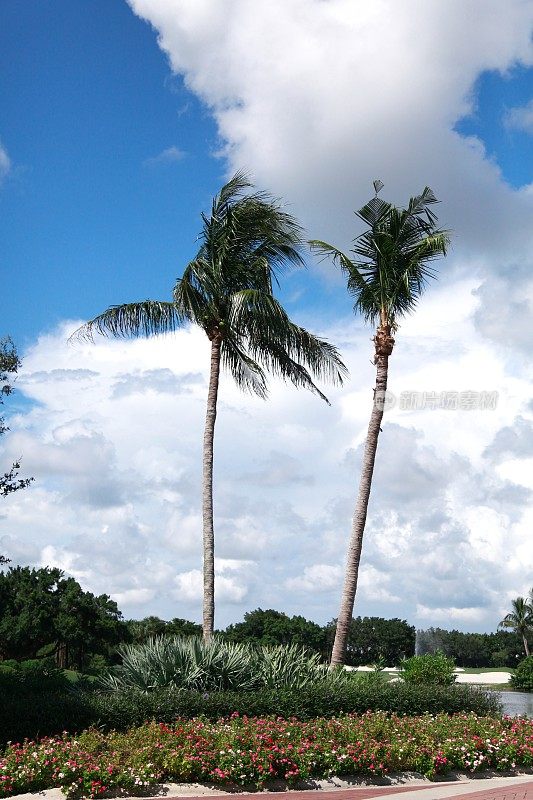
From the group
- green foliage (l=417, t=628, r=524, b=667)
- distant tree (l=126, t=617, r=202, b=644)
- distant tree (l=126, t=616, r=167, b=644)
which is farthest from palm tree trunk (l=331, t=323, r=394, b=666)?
green foliage (l=417, t=628, r=524, b=667)

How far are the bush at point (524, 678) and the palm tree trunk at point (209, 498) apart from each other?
38198mm

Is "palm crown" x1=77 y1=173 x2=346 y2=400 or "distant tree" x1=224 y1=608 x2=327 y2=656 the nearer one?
"palm crown" x1=77 y1=173 x2=346 y2=400

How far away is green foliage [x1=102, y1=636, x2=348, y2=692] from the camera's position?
15.4 metres

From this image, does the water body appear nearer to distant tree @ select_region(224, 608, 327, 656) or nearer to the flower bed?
the flower bed

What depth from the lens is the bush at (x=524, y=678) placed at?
Result: 51.4 meters

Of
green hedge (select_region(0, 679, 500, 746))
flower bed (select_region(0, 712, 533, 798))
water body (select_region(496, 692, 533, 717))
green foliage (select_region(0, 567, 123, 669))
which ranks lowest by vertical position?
water body (select_region(496, 692, 533, 717))

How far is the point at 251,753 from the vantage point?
36.8ft

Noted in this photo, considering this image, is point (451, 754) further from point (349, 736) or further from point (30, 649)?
point (30, 649)

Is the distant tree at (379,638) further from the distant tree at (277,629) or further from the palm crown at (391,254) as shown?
the palm crown at (391,254)

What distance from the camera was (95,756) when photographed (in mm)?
10953

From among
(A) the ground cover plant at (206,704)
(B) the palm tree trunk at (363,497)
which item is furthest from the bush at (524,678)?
(A) the ground cover plant at (206,704)

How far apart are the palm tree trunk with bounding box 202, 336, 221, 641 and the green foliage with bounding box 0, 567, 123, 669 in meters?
23.6

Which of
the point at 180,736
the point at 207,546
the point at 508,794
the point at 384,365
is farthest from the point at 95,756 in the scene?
the point at 384,365

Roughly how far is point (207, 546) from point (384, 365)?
637 cm
